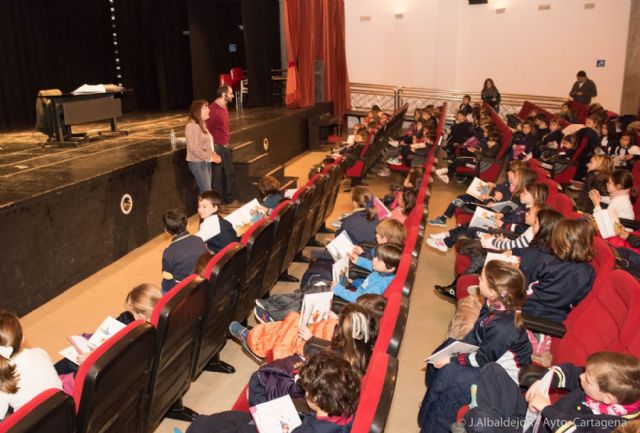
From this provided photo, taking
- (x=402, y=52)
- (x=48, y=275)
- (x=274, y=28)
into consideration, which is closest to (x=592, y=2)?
(x=402, y=52)

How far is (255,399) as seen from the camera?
2176 millimetres

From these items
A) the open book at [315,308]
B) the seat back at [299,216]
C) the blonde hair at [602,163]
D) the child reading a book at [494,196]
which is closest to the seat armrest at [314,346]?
the open book at [315,308]

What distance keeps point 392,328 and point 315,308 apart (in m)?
0.80

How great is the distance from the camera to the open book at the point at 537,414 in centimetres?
192

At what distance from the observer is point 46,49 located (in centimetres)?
955

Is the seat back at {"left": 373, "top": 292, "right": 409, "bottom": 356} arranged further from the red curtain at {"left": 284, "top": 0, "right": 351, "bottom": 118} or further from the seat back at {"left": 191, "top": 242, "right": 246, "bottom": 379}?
the red curtain at {"left": 284, "top": 0, "right": 351, "bottom": 118}

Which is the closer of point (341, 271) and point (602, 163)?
point (341, 271)

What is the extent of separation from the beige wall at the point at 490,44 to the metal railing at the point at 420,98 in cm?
21

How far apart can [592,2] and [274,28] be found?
305 inches

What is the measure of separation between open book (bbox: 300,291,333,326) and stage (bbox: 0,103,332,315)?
2.42 m

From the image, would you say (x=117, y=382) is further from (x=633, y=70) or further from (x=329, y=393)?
(x=633, y=70)

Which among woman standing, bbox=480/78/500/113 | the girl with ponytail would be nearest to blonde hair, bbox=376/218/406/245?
the girl with ponytail

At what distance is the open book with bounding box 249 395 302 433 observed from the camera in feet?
6.34

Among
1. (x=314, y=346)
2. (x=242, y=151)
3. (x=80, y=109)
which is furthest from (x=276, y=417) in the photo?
(x=80, y=109)
